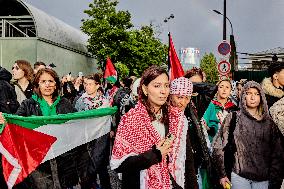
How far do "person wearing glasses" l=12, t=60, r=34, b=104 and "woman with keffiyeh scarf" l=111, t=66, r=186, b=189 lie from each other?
290cm

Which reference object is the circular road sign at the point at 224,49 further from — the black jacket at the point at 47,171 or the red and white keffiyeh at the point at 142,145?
the red and white keffiyeh at the point at 142,145

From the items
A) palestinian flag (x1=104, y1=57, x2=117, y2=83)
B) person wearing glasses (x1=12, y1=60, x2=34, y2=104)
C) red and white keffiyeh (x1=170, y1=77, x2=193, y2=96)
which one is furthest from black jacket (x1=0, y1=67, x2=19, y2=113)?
palestinian flag (x1=104, y1=57, x2=117, y2=83)

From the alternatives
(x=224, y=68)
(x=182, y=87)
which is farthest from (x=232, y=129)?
(x=224, y=68)

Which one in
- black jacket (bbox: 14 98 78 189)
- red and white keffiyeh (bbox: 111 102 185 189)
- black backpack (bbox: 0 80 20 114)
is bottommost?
black jacket (bbox: 14 98 78 189)

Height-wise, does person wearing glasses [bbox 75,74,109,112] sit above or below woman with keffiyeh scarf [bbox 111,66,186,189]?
above

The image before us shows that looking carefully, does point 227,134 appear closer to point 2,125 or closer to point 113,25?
point 2,125

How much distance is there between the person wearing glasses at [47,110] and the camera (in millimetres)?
4699

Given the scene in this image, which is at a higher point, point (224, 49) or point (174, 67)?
point (224, 49)

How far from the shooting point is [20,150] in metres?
4.82

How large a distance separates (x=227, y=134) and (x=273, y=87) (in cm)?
140

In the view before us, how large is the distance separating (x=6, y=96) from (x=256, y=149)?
2.89 m

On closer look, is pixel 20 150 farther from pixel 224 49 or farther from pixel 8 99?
pixel 224 49

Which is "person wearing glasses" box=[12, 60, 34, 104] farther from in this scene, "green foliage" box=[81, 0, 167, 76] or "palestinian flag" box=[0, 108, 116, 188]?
"green foliage" box=[81, 0, 167, 76]

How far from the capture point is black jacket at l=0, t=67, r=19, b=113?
5.78m
